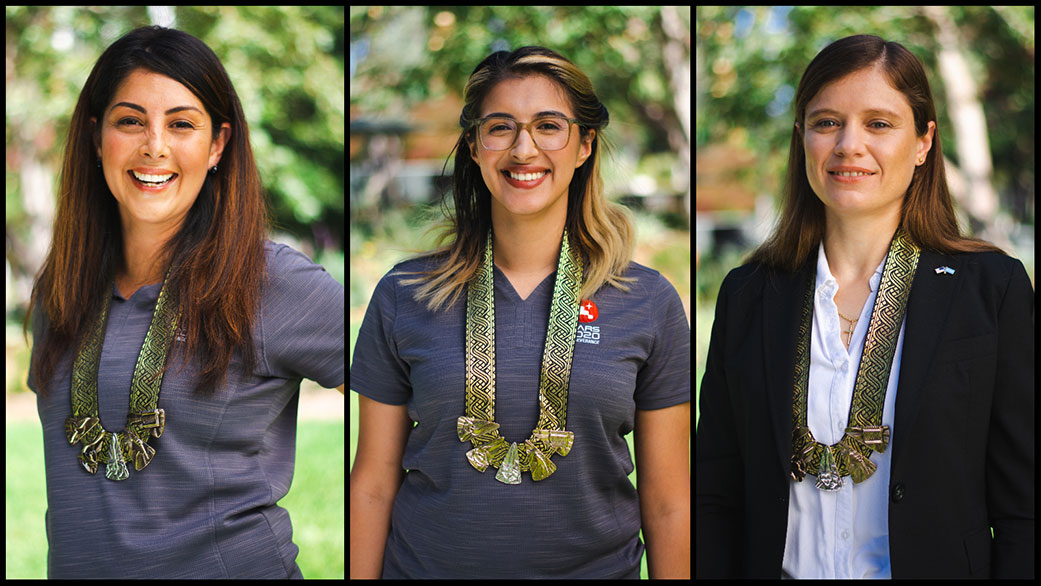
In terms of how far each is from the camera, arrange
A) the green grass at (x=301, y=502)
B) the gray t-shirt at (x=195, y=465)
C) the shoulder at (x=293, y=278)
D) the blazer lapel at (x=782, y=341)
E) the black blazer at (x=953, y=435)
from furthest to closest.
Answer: the green grass at (x=301, y=502)
the shoulder at (x=293, y=278)
the gray t-shirt at (x=195, y=465)
the blazer lapel at (x=782, y=341)
the black blazer at (x=953, y=435)

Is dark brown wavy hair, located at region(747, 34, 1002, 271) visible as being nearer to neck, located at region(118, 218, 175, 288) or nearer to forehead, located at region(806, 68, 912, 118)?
forehead, located at region(806, 68, 912, 118)

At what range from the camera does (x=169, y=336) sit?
2.67 meters

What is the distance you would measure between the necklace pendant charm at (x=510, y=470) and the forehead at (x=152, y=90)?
158 cm

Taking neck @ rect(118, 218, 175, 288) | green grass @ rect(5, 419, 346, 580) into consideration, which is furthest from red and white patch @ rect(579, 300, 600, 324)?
green grass @ rect(5, 419, 346, 580)

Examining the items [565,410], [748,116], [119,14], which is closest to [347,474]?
[565,410]

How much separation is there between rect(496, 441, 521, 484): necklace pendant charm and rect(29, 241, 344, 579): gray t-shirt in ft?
2.33

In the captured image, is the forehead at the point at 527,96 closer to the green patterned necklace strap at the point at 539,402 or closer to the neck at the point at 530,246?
the neck at the point at 530,246

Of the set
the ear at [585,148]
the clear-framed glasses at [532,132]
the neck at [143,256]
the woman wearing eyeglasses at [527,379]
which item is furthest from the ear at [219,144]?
the ear at [585,148]

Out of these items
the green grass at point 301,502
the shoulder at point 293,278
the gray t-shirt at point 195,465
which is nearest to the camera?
the gray t-shirt at point 195,465

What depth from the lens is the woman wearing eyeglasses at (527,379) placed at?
8.25 feet

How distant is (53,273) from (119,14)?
881 centimetres

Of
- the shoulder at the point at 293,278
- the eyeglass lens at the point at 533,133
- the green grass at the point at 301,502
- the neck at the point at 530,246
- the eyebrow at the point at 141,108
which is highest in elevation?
the eyebrow at the point at 141,108

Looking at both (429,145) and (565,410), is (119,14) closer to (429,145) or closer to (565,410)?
(429,145)

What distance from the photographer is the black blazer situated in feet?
7.42
